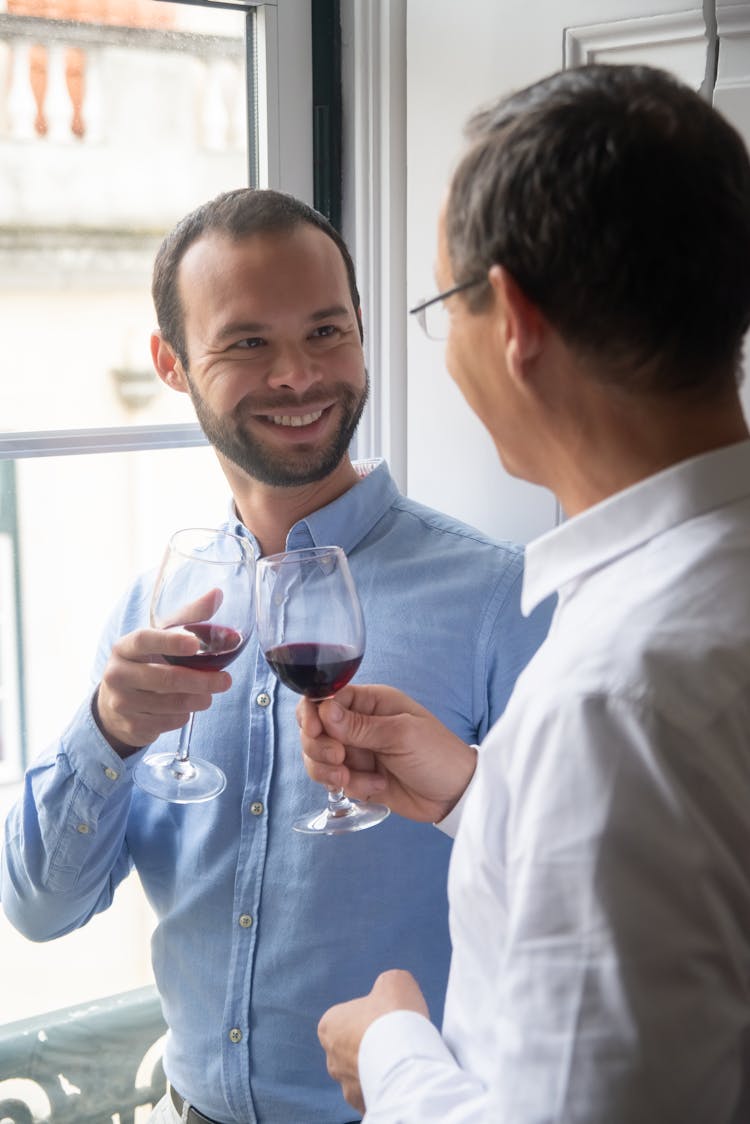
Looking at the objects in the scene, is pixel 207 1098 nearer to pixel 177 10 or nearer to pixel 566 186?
pixel 566 186

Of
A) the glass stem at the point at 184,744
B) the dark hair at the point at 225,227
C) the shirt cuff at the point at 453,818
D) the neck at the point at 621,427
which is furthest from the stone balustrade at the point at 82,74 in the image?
the neck at the point at 621,427

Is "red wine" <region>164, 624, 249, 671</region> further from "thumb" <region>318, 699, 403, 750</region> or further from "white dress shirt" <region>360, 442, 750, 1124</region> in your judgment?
"white dress shirt" <region>360, 442, 750, 1124</region>

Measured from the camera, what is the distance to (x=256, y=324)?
1.63 m

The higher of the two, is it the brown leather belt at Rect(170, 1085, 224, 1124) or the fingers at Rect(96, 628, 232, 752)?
the fingers at Rect(96, 628, 232, 752)

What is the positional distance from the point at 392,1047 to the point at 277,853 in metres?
0.56

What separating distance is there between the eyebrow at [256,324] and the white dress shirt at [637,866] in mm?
964

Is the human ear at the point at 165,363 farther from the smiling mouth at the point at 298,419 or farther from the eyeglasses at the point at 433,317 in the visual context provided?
the eyeglasses at the point at 433,317

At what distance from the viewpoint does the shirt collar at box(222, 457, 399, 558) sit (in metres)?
1.63

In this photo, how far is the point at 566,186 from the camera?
77 cm

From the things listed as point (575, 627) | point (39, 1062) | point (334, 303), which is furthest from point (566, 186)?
point (39, 1062)

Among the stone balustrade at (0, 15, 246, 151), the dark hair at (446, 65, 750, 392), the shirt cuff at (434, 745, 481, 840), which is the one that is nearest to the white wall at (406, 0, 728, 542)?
the stone balustrade at (0, 15, 246, 151)

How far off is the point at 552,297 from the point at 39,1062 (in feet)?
5.85

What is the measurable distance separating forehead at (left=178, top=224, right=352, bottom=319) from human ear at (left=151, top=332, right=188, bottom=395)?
0.50ft

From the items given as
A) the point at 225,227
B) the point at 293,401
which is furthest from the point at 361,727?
the point at 225,227
